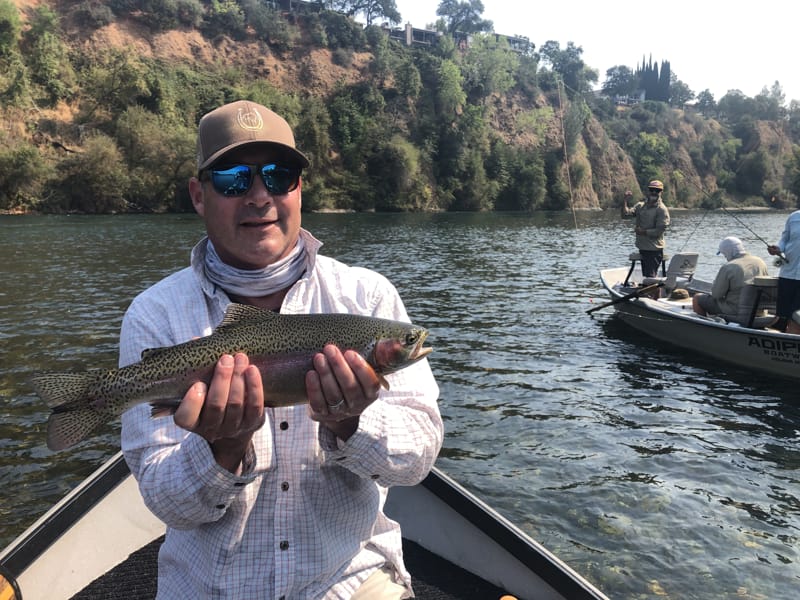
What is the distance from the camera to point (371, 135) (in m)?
80.0

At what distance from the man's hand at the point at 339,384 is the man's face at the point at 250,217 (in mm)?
676

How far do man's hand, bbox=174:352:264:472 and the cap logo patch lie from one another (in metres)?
1.02

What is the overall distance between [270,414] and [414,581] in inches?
98.9

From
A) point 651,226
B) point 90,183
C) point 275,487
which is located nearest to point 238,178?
point 275,487

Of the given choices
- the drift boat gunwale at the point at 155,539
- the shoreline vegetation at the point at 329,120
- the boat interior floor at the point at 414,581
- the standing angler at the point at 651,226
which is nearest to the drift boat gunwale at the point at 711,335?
the standing angler at the point at 651,226

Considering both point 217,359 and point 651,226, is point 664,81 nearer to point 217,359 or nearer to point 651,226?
point 651,226

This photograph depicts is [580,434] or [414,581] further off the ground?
[414,581]

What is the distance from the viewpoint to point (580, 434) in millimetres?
9539

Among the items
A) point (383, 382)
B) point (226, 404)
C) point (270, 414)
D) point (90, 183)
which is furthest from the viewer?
point (90, 183)

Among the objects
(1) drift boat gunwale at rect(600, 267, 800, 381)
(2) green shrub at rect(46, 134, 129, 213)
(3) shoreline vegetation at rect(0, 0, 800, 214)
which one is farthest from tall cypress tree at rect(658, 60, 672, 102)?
(1) drift boat gunwale at rect(600, 267, 800, 381)

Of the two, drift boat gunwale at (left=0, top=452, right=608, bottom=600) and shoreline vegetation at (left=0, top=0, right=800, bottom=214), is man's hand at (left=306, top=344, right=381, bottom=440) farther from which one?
shoreline vegetation at (left=0, top=0, right=800, bottom=214)

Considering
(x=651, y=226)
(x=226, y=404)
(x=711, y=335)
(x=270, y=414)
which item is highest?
(x=651, y=226)

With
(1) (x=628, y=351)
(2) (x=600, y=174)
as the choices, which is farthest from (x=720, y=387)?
(2) (x=600, y=174)

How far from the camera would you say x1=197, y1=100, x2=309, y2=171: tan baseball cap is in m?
2.51
